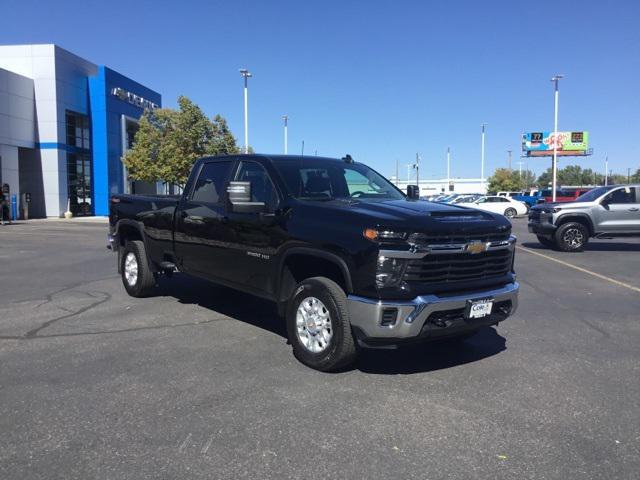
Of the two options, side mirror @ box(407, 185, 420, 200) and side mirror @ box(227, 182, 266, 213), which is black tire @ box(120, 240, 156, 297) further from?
side mirror @ box(407, 185, 420, 200)

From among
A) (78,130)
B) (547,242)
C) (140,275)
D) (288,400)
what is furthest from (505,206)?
(288,400)

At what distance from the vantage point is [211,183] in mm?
6469

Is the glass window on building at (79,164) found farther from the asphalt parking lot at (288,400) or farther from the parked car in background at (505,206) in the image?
the asphalt parking lot at (288,400)

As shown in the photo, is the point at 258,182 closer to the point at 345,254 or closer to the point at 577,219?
the point at 345,254

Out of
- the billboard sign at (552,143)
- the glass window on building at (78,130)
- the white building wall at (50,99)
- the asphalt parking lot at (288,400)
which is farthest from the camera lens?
the billboard sign at (552,143)

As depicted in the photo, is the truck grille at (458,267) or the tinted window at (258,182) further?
the tinted window at (258,182)

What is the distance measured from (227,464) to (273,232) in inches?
96.6

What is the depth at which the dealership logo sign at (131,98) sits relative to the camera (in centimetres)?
3750

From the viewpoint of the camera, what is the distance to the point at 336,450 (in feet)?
11.1

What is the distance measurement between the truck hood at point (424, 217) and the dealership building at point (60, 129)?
1201 inches

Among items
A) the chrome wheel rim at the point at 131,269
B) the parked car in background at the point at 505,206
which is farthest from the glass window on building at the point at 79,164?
the chrome wheel rim at the point at 131,269

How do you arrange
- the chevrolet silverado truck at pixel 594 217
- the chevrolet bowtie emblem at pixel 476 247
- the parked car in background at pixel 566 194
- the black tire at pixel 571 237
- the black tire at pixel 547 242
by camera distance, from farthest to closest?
the parked car in background at pixel 566 194, the black tire at pixel 547 242, the black tire at pixel 571 237, the chevrolet silverado truck at pixel 594 217, the chevrolet bowtie emblem at pixel 476 247

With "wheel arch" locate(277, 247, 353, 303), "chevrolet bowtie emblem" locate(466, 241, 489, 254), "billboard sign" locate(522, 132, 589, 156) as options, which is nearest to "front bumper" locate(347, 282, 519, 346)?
"wheel arch" locate(277, 247, 353, 303)

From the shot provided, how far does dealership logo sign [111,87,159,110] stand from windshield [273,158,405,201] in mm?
35474
